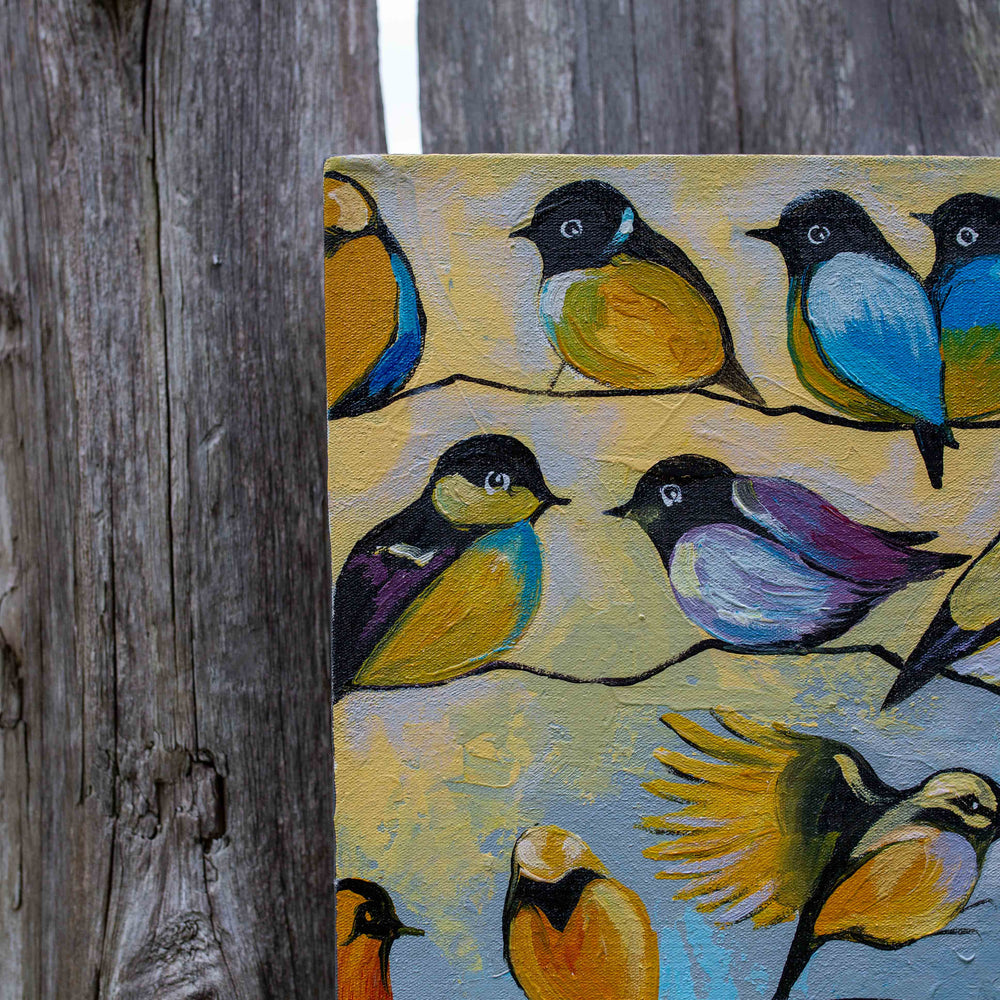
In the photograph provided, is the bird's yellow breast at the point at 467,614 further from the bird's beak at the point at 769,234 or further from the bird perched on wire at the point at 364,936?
the bird's beak at the point at 769,234

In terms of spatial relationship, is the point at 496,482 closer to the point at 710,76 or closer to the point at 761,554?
the point at 761,554

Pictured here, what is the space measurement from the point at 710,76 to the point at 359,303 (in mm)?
394

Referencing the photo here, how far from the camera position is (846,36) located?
27.2 inches

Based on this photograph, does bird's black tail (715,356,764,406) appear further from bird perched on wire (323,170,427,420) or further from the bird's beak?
Answer: bird perched on wire (323,170,427,420)

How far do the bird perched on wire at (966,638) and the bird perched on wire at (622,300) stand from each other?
0.71 feet

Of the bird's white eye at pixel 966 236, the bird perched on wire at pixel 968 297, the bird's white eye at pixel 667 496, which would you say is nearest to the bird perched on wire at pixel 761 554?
the bird's white eye at pixel 667 496

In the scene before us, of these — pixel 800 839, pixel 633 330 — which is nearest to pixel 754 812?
pixel 800 839

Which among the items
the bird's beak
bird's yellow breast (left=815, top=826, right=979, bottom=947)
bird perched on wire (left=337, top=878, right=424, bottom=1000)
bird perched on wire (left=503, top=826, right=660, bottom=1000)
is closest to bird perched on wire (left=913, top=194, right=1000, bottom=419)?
the bird's beak

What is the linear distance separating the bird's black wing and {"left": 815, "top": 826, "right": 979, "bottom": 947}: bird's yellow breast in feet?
1.29

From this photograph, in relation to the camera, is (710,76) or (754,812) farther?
(710,76)

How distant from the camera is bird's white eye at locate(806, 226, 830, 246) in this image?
0.58 meters

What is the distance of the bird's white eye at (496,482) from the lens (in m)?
0.57

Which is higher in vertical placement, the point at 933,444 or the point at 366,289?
the point at 366,289

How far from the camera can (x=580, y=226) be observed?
0.58 metres
